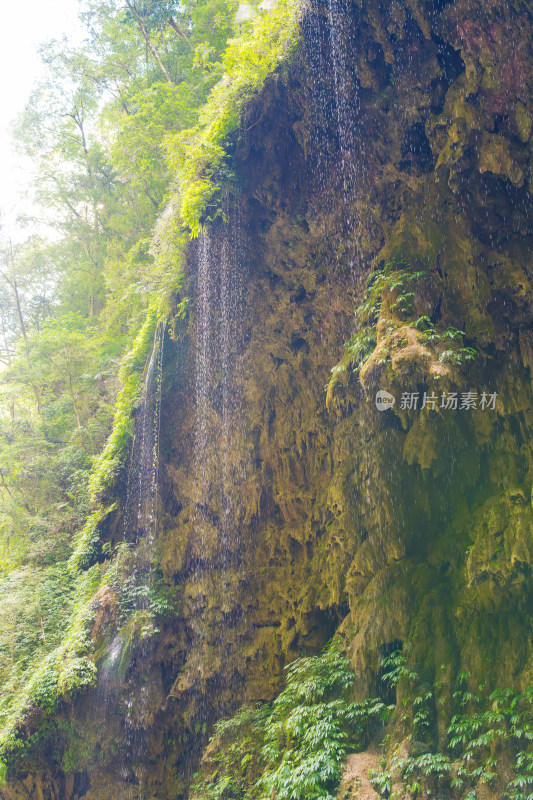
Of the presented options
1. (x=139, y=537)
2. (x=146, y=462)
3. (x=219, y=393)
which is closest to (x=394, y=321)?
(x=219, y=393)

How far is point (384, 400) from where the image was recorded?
5477 mm

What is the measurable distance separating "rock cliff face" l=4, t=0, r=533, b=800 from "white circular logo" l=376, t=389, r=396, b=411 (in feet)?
0.31

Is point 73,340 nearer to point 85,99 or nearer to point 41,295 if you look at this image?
point 41,295

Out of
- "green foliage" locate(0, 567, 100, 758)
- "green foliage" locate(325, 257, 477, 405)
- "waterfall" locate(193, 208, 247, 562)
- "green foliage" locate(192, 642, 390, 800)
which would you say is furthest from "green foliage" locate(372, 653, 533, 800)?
"green foliage" locate(0, 567, 100, 758)

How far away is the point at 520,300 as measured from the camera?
16.4ft

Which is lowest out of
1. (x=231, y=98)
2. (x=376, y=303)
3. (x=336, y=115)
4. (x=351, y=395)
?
(x=351, y=395)

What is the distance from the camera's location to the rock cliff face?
4.92m

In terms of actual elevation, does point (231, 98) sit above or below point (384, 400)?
above

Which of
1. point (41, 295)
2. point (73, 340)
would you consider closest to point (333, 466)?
point (73, 340)

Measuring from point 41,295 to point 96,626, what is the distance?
17.0 meters

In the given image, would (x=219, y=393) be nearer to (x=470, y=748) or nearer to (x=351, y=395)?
(x=351, y=395)

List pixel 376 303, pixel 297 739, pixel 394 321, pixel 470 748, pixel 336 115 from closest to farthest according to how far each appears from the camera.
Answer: pixel 470 748 → pixel 297 739 → pixel 394 321 → pixel 376 303 → pixel 336 115

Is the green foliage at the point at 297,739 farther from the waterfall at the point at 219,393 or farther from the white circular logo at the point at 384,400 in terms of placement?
the white circular logo at the point at 384,400

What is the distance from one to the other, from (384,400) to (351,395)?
0.84 m
